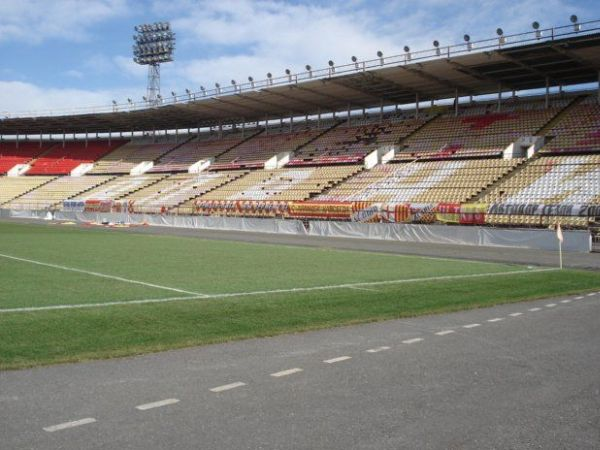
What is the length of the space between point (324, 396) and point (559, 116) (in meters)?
41.0

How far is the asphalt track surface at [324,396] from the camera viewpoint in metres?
4.73

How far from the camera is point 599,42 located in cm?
3497

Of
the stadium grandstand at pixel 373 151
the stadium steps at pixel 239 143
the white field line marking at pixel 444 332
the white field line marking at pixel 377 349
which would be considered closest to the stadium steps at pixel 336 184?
the stadium grandstand at pixel 373 151

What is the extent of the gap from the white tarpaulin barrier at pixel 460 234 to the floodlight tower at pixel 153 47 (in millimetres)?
47973

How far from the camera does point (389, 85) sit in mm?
47500

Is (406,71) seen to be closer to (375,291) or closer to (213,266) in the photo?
(213,266)

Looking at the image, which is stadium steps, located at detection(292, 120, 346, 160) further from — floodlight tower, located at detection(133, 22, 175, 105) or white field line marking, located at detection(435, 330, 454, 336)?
white field line marking, located at detection(435, 330, 454, 336)

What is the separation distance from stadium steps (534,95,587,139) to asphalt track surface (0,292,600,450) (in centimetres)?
3481

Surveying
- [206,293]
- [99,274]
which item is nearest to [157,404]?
[206,293]

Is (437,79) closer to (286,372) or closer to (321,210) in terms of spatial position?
(321,210)

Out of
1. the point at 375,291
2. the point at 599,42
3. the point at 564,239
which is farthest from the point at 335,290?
the point at 599,42

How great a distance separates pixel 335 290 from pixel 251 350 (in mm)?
5749

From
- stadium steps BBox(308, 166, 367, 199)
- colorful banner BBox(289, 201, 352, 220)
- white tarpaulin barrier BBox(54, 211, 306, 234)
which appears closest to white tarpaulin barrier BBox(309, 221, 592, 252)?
white tarpaulin barrier BBox(54, 211, 306, 234)

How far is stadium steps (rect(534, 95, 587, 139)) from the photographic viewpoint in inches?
1591
